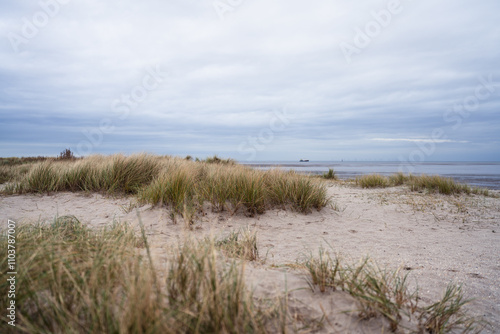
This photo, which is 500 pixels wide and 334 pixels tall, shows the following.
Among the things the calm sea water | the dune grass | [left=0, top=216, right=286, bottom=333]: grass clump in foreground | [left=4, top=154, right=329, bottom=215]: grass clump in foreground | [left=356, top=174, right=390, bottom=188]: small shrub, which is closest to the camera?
[left=0, top=216, right=286, bottom=333]: grass clump in foreground

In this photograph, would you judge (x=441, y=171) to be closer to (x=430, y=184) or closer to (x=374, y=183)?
(x=374, y=183)

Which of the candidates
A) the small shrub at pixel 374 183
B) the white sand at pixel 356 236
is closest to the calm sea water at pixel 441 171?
the small shrub at pixel 374 183

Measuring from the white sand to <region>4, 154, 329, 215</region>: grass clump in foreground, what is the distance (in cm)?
28

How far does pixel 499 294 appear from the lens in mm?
2809

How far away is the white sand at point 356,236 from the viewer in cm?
220

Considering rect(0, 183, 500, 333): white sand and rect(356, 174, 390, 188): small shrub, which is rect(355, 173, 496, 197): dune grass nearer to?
rect(356, 174, 390, 188): small shrub

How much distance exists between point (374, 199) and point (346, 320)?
742 cm

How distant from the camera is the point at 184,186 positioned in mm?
5648

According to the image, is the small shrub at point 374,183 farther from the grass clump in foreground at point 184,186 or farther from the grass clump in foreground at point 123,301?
the grass clump in foreground at point 123,301

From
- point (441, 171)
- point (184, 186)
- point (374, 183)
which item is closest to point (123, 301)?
point (184, 186)

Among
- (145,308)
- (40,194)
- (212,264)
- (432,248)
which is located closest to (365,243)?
(432,248)

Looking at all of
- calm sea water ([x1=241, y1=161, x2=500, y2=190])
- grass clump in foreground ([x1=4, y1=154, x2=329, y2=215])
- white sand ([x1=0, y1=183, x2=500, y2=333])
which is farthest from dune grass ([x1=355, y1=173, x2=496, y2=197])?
grass clump in foreground ([x1=4, y1=154, x2=329, y2=215])

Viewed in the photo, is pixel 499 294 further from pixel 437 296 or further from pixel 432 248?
pixel 432 248

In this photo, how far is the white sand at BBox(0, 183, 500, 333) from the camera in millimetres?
2199
